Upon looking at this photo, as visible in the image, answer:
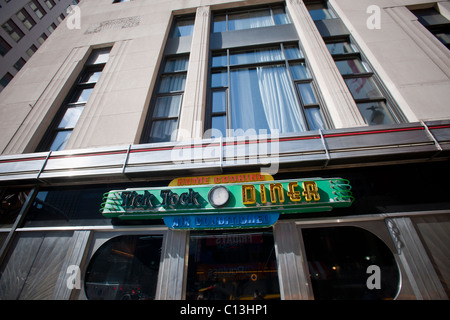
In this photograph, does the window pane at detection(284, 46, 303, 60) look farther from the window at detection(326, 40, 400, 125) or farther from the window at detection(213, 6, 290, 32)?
the window at detection(213, 6, 290, 32)

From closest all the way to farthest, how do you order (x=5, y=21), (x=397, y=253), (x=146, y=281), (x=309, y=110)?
(x=397, y=253) → (x=146, y=281) → (x=309, y=110) → (x=5, y=21)

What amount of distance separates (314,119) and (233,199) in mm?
3769

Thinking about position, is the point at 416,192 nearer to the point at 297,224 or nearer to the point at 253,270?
the point at 297,224

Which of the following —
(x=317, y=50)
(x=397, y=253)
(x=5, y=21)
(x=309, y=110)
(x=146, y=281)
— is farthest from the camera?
(x=5, y=21)

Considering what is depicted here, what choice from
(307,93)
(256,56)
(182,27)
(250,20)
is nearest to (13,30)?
(182,27)

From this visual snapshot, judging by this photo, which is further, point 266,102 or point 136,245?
point 266,102

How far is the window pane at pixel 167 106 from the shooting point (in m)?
6.02

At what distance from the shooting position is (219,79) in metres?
6.72

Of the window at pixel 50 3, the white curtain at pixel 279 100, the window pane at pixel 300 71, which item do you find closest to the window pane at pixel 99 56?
the white curtain at pixel 279 100

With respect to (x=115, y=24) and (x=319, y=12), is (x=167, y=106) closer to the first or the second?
(x=115, y=24)

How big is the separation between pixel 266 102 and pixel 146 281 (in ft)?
19.2

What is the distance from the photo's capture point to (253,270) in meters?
3.59

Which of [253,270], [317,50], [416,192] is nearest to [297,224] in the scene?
[253,270]

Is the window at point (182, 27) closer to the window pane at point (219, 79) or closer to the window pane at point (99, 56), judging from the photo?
the window pane at point (99, 56)
